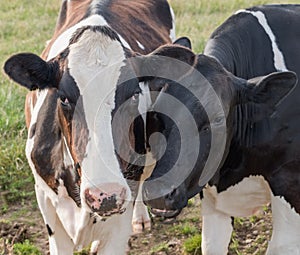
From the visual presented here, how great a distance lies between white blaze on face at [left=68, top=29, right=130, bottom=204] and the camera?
369cm

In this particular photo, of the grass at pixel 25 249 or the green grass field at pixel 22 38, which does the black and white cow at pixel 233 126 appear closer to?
the grass at pixel 25 249

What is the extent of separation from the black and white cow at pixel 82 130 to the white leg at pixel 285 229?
90cm

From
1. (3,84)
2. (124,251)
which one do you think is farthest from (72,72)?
(3,84)

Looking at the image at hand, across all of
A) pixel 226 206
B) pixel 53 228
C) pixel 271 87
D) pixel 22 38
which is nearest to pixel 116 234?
pixel 53 228

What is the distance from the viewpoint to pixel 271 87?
411 cm

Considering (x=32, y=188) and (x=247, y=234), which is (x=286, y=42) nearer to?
(x=247, y=234)

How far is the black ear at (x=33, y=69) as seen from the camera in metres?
4.01

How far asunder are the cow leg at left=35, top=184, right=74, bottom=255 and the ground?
55cm

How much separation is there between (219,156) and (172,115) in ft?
→ 1.41

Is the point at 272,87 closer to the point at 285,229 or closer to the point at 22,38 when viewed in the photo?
the point at 285,229

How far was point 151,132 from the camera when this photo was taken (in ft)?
13.6

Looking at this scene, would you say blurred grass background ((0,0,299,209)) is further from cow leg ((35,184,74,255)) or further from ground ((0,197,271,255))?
cow leg ((35,184,74,255))

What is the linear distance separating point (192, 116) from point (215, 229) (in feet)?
4.40

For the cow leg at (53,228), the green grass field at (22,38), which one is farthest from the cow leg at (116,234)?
the green grass field at (22,38)
